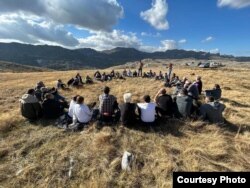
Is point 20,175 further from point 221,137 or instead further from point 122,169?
point 221,137

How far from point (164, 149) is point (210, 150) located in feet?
4.98

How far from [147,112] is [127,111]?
0.81 m

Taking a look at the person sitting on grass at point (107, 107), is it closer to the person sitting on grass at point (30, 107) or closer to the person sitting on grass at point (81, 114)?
the person sitting on grass at point (81, 114)

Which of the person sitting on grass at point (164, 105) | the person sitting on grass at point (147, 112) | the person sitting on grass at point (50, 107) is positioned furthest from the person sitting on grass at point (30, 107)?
the person sitting on grass at point (164, 105)

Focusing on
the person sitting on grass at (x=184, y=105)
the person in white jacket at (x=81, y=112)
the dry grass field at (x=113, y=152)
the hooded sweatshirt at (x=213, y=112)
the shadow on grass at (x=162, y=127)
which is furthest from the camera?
the person sitting on grass at (x=184, y=105)

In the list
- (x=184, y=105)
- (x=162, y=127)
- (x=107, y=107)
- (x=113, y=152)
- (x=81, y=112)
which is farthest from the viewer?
(x=184, y=105)

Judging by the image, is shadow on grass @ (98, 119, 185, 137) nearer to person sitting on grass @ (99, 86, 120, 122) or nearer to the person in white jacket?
person sitting on grass @ (99, 86, 120, 122)

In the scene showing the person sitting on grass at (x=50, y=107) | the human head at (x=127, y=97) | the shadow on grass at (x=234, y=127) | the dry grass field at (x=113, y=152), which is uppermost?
the human head at (x=127, y=97)

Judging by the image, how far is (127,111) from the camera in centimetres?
924

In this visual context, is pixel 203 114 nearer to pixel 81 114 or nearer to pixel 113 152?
pixel 113 152

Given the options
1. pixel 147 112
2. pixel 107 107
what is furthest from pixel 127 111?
pixel 107 107

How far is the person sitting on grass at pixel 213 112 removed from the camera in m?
9.71

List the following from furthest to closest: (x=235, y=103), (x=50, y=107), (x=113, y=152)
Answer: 1. (x=235, y=103)
2. (x=50, y=107)
3. (x=113, y=152)

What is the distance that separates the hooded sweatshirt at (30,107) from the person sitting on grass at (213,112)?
287 inches
